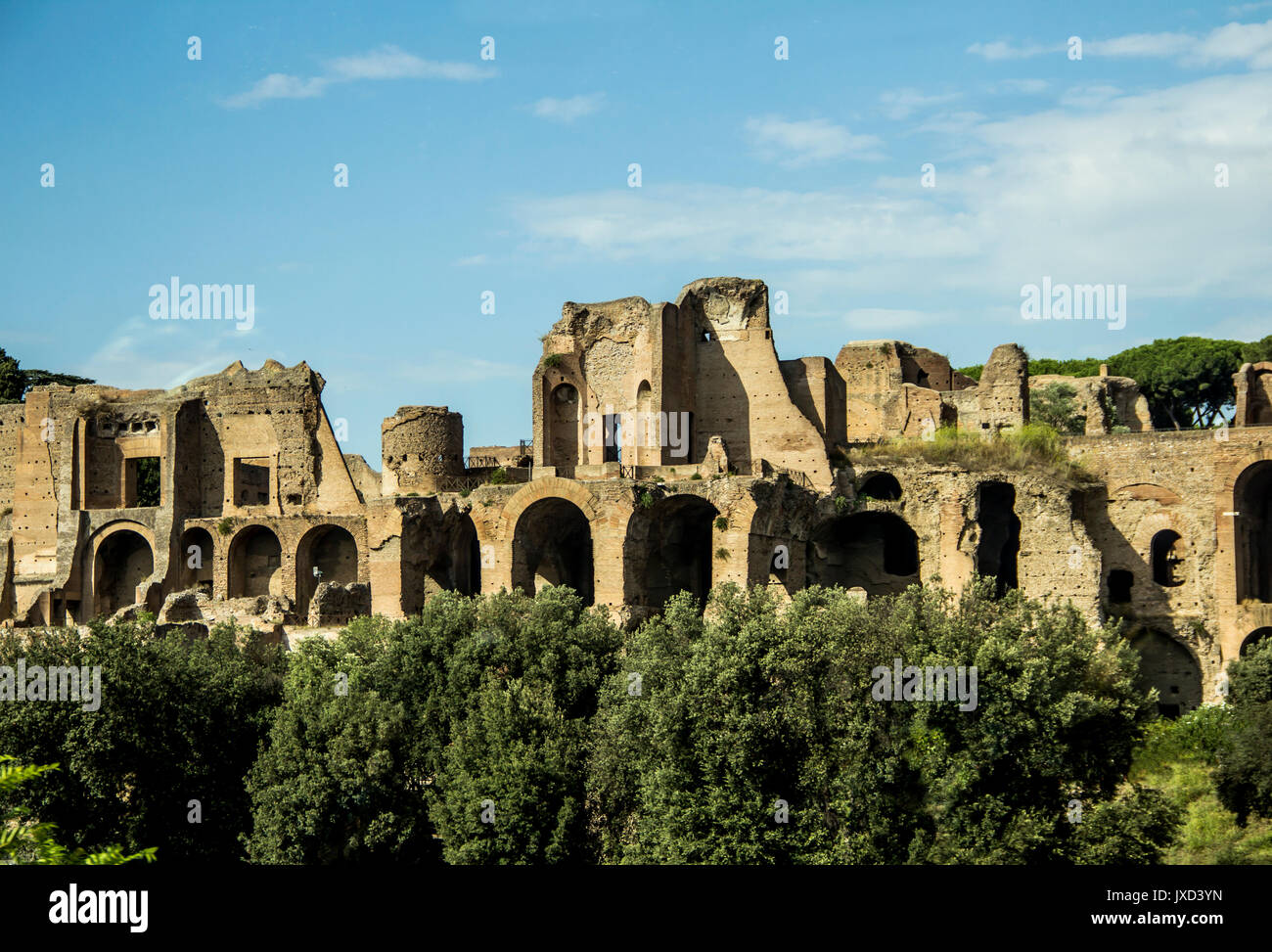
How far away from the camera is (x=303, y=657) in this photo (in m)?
29.0

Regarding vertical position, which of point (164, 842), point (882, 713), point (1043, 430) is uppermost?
point (1043, 430)

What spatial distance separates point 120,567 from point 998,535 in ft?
78.9

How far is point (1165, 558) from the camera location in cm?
3762

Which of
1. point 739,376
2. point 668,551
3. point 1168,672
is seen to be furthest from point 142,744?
point 1168,672

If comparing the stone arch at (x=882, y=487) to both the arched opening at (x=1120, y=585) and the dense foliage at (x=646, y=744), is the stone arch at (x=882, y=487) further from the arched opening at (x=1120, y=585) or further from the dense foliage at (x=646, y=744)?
the dense foliage at (x=646, y=744)

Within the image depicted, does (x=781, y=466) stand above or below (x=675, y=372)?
below

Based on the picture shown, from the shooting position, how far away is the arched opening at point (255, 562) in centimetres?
4081

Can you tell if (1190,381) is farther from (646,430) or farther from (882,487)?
(646,430)

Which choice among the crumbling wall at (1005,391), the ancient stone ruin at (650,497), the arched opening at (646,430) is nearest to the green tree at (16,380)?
the ancient stone ruin at (650,497)

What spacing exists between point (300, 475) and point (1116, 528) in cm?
2107

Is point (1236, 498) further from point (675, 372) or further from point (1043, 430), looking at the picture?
point (675, 372)

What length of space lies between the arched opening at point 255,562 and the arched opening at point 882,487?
1533 cm

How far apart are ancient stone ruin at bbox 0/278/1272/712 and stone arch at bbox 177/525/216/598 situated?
0.25 feet
